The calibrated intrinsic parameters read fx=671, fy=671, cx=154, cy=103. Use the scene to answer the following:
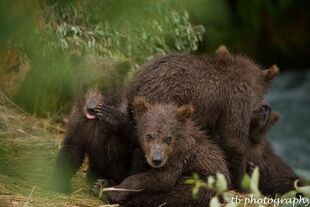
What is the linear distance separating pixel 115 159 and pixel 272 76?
2243mm

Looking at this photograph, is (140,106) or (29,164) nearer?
(29,164)

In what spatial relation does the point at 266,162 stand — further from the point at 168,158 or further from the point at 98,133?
the point at 98,133

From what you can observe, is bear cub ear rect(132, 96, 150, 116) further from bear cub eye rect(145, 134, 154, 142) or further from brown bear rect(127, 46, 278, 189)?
brown bear rect(127, 46, 278, 189)

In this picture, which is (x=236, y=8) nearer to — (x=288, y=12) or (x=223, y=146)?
(x=288, y=12)

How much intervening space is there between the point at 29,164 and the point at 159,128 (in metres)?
3.06

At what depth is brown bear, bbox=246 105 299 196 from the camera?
7713 mm

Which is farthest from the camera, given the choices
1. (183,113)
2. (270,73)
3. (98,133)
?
(270,73)

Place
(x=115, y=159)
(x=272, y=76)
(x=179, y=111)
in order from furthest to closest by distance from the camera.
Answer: (x=272, y=76) < (x=115, y=159) < (x=179, y=111)

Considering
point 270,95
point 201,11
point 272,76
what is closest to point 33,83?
point 201,11

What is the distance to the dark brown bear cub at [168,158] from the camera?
5.96 metres

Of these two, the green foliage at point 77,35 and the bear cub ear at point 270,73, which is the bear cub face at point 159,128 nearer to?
the green foliage at point 77,35

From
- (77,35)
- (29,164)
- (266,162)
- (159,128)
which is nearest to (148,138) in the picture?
(159,128)

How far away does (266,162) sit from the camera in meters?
8.05

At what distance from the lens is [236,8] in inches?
530
